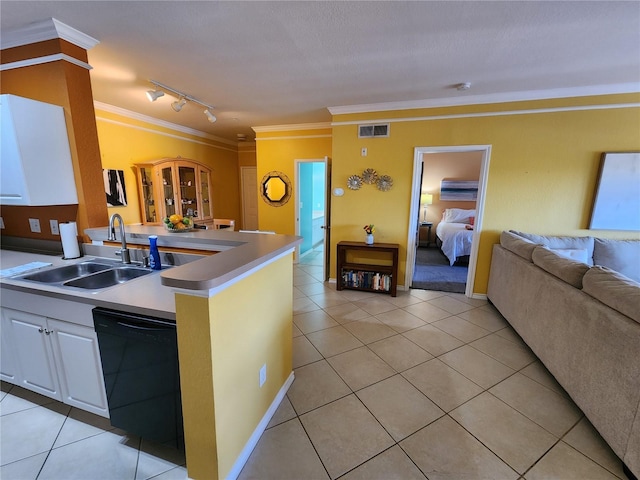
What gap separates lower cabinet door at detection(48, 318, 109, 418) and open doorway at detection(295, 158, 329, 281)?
9.51 feet

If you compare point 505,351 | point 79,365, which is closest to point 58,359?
point 79,365

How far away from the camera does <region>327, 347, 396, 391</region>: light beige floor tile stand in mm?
1986

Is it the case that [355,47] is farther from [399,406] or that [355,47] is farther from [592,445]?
[592,445]

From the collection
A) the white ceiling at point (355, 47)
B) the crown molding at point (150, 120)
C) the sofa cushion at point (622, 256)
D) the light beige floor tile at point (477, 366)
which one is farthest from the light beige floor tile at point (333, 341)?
the crown molding at point (150, 120)

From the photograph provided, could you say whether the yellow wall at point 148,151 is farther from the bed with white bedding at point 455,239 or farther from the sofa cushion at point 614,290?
the sofa cushion at point 614,290

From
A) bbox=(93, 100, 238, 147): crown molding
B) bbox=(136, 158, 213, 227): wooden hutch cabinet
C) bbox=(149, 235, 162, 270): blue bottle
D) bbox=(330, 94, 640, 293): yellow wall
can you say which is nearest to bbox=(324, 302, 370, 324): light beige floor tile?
bbox=(330, 94, 640, 293): yellow wall

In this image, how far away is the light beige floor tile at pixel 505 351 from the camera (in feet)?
7.28

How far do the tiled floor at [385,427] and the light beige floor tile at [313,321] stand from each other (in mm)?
264

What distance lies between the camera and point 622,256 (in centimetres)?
282

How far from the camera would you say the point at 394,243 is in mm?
3713

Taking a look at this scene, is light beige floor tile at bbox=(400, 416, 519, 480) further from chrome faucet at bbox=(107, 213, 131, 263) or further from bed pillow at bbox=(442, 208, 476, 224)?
bed pillow at bbox=(442, 208, 476, 224)

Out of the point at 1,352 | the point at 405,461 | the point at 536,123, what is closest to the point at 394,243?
the point at 536,123

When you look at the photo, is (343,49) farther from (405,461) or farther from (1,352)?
(1,352)

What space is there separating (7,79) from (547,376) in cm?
477
